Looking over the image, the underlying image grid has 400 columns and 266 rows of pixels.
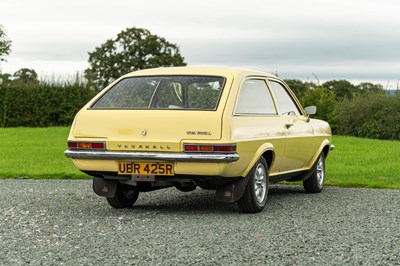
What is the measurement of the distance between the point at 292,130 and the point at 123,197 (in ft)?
7.92

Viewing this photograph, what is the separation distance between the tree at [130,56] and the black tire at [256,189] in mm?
64898

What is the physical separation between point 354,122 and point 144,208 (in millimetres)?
24376

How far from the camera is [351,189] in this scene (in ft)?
37.7

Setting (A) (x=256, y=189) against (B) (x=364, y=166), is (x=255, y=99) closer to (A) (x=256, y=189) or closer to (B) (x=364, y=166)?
(A) (x=256, y=189)

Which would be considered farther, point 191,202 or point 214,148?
point 191,202

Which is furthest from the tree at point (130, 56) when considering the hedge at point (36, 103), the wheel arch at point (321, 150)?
the wheel arch at point (321, 150)

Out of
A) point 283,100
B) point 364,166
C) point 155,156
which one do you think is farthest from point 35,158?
point 155,156

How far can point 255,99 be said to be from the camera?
9070 millimetres

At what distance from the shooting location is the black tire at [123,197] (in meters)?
9.08

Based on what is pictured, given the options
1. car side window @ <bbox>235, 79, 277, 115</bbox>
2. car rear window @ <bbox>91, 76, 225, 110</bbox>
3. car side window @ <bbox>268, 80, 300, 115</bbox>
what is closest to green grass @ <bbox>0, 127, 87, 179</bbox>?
car side window @ <bbox>268, 80, 300, 115</bbox>

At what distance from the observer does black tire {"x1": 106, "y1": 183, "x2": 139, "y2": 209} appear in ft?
29.8

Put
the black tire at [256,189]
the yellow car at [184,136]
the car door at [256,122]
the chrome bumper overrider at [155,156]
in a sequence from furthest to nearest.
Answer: the black tire at [256,189]
the car door at [256,122]
the yellow car at [184,136]
the chrome bumper overrider at [155,156]

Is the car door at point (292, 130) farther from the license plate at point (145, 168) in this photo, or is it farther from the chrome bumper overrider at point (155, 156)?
A: the license plate at point (145, 168)

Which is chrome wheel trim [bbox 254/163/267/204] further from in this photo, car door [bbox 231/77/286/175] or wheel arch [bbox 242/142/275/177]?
car door [bbox 231/77/286/175]
